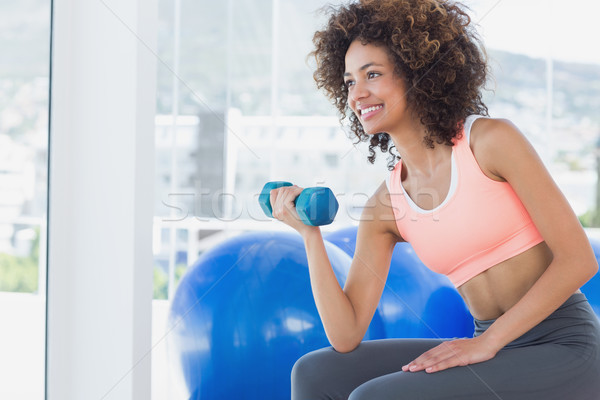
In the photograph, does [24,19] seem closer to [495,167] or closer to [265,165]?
[495,167]

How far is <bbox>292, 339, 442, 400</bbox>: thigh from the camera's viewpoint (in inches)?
45.6

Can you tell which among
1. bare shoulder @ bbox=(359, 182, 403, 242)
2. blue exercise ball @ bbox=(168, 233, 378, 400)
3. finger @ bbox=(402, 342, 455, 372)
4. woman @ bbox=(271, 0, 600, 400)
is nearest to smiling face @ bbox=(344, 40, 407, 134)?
woman @ bbox=(271, 0, 600, 400)

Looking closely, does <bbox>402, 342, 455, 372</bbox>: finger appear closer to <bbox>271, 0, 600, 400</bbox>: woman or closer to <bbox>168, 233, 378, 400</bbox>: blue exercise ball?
<bbox>271, 0, 600, 400</bbox>: woman

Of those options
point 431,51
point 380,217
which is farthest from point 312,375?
point 431,51

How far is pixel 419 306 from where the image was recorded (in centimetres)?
182

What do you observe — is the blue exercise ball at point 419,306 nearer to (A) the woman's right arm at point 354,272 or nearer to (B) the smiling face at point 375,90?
(A) the woman's right arm at point 354,272

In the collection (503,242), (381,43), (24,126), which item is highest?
(381,43)

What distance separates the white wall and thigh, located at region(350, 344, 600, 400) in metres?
0.75

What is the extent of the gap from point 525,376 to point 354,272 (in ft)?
1.46

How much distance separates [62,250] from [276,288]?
1.89ft

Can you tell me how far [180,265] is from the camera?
536cm

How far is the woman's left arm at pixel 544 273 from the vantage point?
41.0 inches

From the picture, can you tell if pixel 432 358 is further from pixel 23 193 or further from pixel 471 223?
pixel 23 193

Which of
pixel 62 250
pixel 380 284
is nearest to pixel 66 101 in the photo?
pixel 62 250
